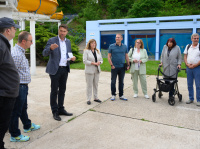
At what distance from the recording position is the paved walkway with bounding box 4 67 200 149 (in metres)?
3.62

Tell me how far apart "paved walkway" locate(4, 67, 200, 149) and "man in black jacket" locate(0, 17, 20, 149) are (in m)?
1.04

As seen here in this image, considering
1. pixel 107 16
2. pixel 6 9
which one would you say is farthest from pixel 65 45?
pixel 107 16

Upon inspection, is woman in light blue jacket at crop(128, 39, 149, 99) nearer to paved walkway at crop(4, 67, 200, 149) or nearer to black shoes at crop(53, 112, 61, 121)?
paved walkway at crop(4, 67, 200, 149)

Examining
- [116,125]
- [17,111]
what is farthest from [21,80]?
[116,125]

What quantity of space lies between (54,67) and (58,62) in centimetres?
15

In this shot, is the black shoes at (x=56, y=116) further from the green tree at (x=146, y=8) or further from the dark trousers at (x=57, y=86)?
the green tree at (x=146, y=8)

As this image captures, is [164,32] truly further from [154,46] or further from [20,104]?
[20,104]

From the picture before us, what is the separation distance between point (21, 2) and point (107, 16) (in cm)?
3854

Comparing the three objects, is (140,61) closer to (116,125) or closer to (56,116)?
(116,125)

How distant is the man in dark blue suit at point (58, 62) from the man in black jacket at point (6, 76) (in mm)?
1575

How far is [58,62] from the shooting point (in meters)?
4.61

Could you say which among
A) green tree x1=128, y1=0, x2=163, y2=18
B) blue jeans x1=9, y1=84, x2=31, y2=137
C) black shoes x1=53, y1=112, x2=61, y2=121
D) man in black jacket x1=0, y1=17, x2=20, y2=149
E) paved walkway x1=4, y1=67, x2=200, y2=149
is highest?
green tree x1=128, y1=0, x2=163, y2=18

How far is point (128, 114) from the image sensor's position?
5.18m

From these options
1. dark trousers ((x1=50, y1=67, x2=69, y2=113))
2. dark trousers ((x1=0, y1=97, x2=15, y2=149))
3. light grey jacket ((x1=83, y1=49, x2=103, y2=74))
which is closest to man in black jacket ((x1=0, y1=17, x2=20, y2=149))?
dark trousers ((x1=0, y1=97, x2=15, y2=149))
